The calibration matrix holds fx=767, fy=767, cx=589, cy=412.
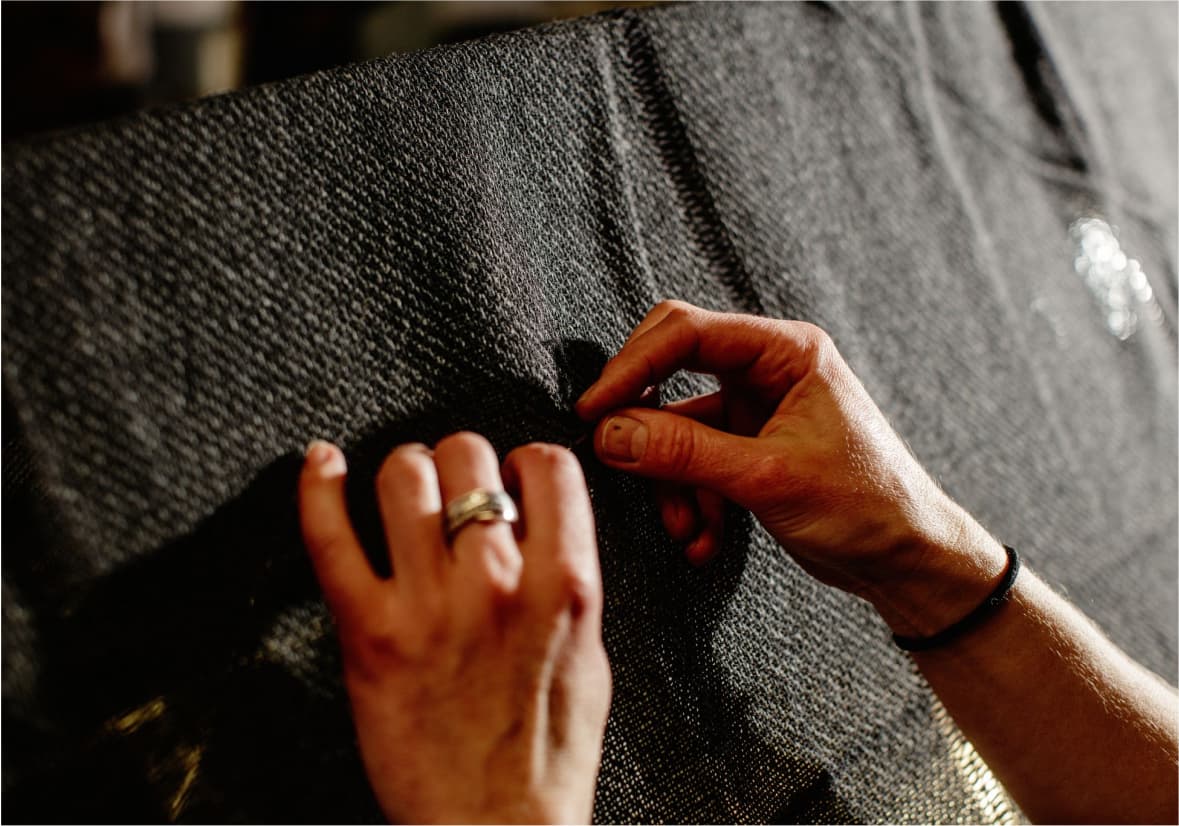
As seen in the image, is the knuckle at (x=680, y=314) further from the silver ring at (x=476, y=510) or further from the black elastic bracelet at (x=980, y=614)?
the black elastic bracelet at (x=980, y=614)

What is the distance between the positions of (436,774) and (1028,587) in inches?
18.8

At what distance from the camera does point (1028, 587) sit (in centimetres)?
61

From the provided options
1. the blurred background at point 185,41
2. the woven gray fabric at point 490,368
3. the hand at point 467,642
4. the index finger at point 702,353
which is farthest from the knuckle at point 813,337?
the blurred background at point 185,41

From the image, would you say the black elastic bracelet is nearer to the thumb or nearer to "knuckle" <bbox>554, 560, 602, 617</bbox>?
the thumb

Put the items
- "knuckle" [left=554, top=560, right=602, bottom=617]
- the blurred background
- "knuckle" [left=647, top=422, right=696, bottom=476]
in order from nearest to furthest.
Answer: "knuckle" [left=554, top=560, right=602, bottom=617] < "knuckle" [left=647, top=422, right=696, bottom=476] < the blurred background

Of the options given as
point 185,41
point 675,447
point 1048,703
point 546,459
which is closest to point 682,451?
point 675,447

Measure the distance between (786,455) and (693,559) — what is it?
12 cm

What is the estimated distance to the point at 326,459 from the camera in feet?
1.43

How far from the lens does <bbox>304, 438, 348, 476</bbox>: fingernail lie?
43 cm

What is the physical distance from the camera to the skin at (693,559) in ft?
1.29

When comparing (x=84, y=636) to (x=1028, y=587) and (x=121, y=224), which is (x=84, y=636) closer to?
(x=121, y=224)

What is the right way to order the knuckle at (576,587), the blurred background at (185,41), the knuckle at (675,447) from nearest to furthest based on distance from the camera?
the knuckle at (576,587) → the knuckle at (675,447) → the blurred background at (185,41)

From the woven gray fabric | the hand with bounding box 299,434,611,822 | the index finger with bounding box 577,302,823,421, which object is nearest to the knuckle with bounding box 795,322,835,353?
the index finger with bounding box 577,302,823,421

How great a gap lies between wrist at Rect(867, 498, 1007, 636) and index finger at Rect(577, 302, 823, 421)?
0.52 ft
